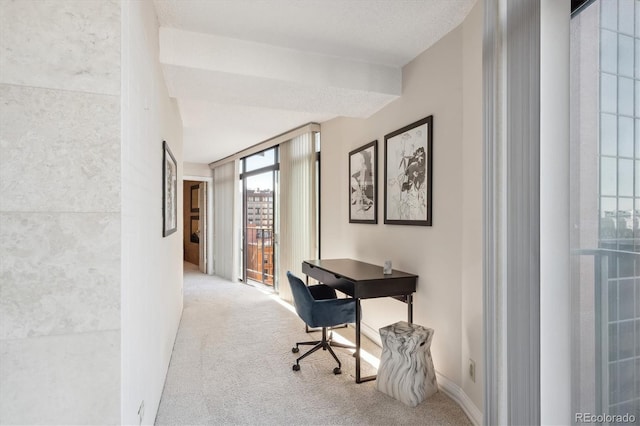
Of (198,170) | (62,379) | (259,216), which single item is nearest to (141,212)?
(62,379)

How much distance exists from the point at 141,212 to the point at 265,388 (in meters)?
1.63

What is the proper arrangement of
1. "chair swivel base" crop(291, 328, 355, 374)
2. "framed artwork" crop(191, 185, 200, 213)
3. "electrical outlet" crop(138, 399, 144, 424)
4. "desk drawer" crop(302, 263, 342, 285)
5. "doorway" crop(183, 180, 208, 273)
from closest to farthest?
"electrical outlet" crop(138, 399, 144, 424)
"chair swivel base" crop(291, 328, 355, 374)
"desk drawer" crop(302, 263, 342, 285)
"doorway" crop(183, 180, 208, 273)
"framed artwork" crop(191, 185, 200, 213)

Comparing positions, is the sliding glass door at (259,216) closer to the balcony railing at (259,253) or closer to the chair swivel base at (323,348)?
the balcony railing at (259,253)

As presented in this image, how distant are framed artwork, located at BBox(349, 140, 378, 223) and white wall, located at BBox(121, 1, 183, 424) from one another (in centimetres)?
192

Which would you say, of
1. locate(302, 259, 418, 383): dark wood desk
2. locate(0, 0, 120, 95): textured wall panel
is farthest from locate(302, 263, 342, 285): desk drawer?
locate(0, 0, 120, 95): textured wall panel

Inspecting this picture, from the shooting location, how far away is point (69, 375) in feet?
4.06

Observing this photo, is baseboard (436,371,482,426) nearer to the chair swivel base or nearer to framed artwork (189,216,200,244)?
the chair swivel base

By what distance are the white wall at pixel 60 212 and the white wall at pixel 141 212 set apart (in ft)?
0.19

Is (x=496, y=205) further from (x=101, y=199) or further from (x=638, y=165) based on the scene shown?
(x=101, y=199)

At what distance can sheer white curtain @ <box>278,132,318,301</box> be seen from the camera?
4750 millimetres

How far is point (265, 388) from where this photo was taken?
8.64 ft

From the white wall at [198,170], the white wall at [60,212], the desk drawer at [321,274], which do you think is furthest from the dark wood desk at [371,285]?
the white wall at [198,170]

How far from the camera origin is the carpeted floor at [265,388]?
2.25m

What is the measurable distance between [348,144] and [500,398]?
2952mm
